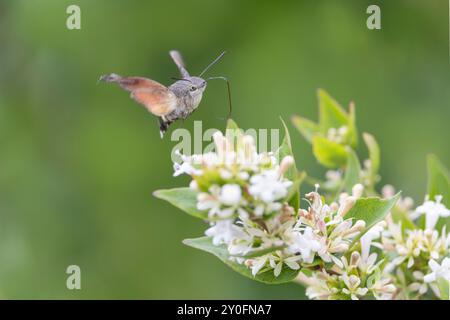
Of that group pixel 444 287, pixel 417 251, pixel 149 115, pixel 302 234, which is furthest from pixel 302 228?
pixel 149 115

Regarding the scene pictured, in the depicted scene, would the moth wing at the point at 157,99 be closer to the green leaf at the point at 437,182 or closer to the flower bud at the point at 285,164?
the flower bud at the point at 285,164

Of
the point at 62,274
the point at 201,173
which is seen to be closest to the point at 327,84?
the point at 62,274

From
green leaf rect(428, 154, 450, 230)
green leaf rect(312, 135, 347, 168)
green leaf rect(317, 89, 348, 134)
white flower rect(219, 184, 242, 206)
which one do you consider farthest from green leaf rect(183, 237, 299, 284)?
green leaf rect(317, 89, 348, 134)

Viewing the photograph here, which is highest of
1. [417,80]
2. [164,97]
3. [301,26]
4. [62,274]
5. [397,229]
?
[301,26]

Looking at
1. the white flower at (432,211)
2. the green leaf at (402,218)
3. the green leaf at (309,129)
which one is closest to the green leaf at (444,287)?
the white flower at (432,211)

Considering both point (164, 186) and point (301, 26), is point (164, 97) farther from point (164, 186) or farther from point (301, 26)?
point (301, 26)

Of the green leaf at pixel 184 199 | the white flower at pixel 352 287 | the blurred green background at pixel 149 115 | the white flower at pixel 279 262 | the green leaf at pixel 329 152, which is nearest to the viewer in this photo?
the green leaf at pixel 184 199
